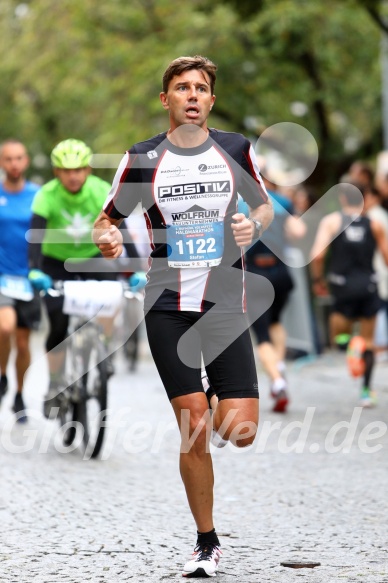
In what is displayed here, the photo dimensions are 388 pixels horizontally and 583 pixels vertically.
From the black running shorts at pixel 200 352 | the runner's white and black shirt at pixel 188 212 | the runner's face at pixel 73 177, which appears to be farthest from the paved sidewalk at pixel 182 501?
the runner's face at pixel 73 177

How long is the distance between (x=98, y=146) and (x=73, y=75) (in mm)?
1926

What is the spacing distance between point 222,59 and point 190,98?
60.9ft

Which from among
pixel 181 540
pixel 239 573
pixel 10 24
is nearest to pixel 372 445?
pixel 181 540

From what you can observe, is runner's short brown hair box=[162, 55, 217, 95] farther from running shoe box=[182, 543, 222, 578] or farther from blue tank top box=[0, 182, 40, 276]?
blue tank top box=[0, 182, 40, 276]

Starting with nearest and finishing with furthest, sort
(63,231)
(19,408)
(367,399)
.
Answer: (63,231) < (19,408) < (367,399)

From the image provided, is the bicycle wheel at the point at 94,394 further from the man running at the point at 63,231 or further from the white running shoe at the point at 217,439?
the white running shoe at the point at 217,439

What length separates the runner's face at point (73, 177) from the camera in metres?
9.05

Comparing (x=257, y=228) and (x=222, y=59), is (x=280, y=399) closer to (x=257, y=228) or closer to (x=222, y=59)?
(x=257, y=228)

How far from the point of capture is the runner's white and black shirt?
5.69 meters

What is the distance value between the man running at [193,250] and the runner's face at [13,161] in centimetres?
502

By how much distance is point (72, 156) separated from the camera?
29.6ft

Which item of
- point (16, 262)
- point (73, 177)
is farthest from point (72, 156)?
point (16, 262)

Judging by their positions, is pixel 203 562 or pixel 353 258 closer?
pixel 203 562

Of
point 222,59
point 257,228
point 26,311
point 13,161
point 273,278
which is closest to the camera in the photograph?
point 257,228
